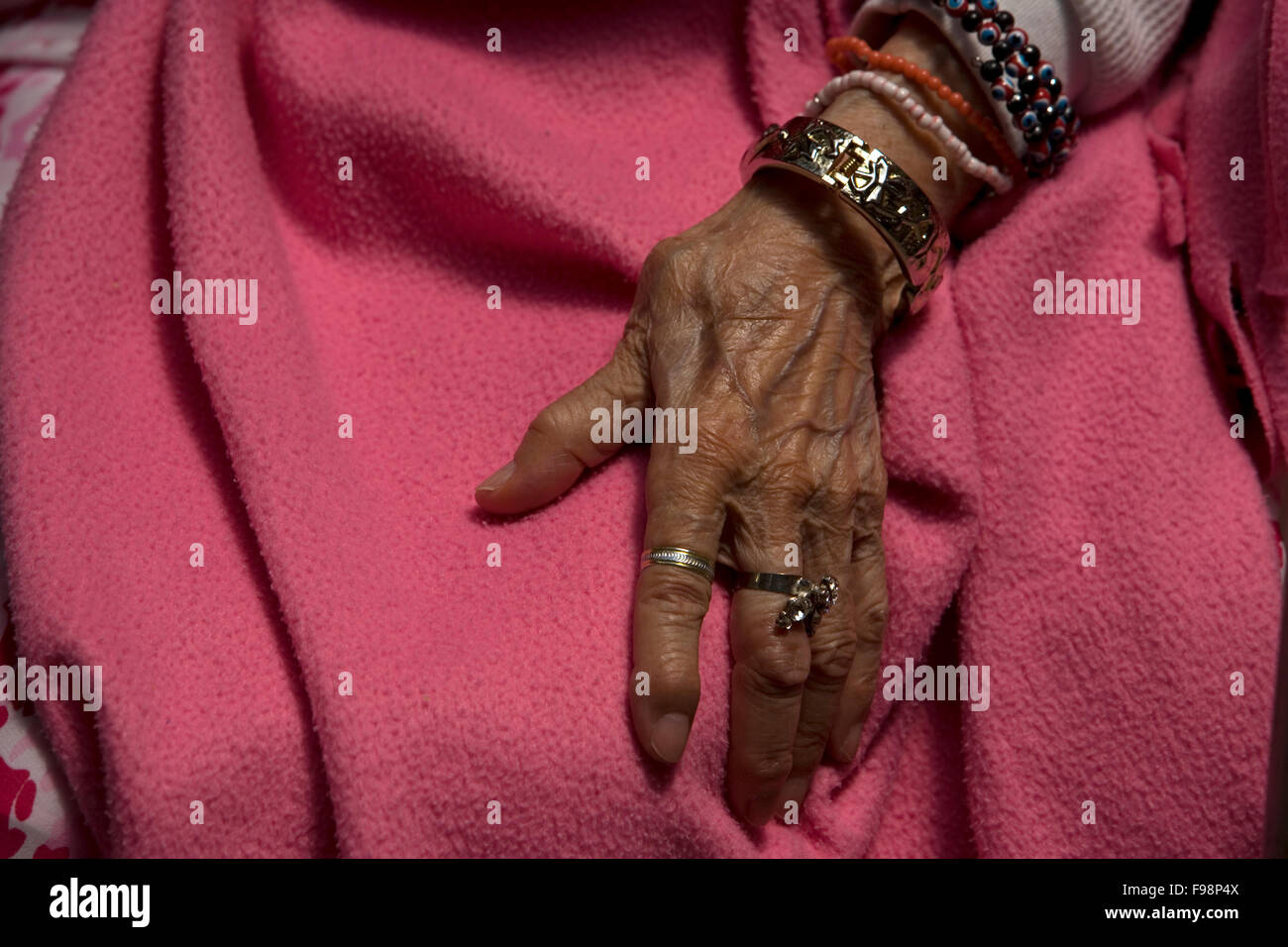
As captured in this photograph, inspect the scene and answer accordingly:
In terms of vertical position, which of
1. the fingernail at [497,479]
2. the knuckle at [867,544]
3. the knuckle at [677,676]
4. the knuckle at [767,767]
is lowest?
the knuckle at [767,767]

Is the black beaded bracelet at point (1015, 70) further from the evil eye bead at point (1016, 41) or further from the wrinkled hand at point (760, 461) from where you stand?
the wrinkled hand at point (760, 461)

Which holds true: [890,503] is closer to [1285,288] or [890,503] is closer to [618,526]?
[618,526]

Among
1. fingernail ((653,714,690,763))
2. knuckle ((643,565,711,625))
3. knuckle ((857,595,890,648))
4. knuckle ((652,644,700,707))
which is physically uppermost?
knuckle ((643,565,711,625))

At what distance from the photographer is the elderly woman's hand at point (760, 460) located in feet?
2.15

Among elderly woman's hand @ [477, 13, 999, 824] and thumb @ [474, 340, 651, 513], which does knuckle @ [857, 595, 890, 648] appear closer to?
elderly woman's hand @ [477, 13, 999, 824]

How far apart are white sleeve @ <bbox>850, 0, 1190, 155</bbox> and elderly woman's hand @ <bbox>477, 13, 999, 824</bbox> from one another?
0.10m

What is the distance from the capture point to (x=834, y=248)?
0.75m

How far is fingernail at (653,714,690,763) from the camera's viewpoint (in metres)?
0.62

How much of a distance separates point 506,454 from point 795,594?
0.25 m

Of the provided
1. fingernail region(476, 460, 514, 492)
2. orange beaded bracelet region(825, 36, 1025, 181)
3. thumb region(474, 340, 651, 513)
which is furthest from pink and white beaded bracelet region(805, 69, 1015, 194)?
fingernail region(476, 460, 514, 492)

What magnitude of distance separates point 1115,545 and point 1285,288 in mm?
228

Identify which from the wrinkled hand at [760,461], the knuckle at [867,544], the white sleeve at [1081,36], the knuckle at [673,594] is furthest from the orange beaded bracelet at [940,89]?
the knuckle at [673,594]

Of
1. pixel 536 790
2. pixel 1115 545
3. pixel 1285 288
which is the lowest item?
pixel 536 790

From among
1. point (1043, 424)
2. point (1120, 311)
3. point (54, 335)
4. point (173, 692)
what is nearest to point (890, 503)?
point (1043, 424)
